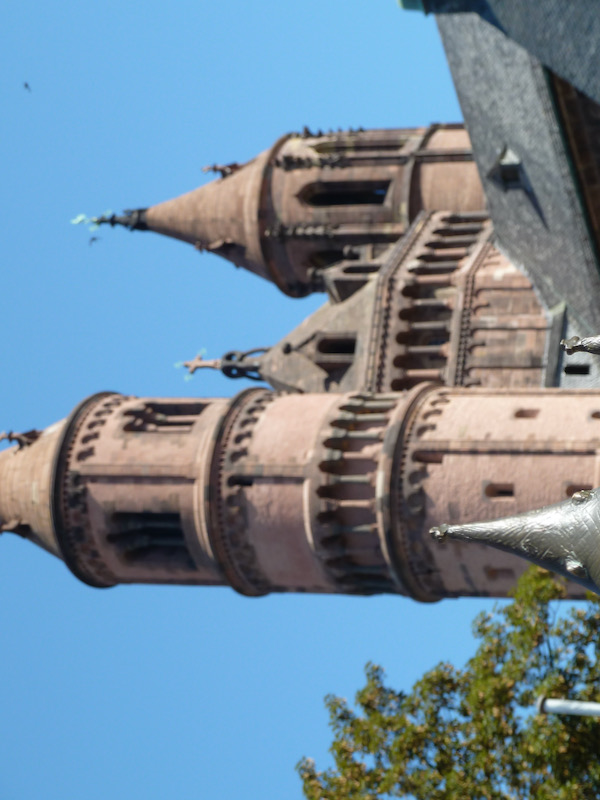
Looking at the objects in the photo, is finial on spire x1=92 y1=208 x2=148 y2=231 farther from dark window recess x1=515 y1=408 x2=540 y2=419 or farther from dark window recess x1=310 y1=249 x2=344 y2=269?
dark window recess x1=515 y1=408 x2=540 y2=419

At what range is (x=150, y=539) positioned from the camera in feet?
127

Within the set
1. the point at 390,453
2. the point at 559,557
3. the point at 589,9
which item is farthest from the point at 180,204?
the point at 559,557

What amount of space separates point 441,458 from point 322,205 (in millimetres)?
19246

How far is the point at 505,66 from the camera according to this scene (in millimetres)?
39719

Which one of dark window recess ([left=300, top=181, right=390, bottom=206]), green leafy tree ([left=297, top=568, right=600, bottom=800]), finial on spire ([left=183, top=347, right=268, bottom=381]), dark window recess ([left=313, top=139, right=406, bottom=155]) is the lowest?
green leafy tree ([left=297, top=568, right=600, bottom=800])

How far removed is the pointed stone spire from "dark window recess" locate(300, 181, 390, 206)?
35275 millimetres

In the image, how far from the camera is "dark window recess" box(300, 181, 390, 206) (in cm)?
5244

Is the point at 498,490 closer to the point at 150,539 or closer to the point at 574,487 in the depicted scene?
the point at 574,487

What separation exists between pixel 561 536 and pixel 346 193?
123 feet

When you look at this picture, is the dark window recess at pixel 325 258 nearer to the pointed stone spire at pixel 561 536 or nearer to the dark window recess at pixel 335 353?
the dark window recess at pixel 335 353

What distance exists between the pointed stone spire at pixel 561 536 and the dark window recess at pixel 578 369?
81.0 ft

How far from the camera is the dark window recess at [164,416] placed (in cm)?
3903

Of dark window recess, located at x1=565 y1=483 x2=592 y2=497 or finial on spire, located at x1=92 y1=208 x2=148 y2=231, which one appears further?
finial on spire, located at x1=92 y1=208 x2=148 y2=231

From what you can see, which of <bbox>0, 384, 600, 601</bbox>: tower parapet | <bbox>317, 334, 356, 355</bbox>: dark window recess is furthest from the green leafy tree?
<bbox>317, 334, 356, 355</bbox>: dark window recess
